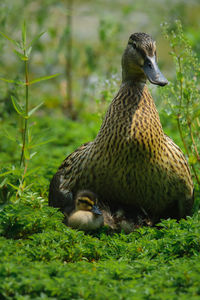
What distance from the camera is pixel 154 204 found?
4.35 metres

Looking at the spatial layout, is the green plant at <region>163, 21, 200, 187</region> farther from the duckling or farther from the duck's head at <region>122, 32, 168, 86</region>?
the duckling

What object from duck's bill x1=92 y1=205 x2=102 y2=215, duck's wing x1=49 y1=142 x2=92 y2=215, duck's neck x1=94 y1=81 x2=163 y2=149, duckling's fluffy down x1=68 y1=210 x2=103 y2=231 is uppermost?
duck's neck x1=94 y1=81 x2=163 y2=149

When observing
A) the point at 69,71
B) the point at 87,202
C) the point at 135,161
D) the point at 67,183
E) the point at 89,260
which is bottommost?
the point at 89,260

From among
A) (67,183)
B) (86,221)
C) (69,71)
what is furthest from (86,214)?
(69,71)

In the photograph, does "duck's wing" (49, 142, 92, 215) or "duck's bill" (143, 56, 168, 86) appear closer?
"duck's bill" (143, 56, 168, 86)

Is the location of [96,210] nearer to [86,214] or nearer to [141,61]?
[86,214]

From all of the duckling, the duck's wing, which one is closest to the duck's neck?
the duck's wing

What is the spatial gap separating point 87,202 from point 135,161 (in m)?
0.50

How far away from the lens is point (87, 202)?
4199 mm

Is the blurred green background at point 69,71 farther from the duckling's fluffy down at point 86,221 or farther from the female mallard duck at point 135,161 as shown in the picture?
the duckling's fluffy down at point 86,221

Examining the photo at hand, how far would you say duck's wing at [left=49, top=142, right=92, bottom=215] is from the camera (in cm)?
443

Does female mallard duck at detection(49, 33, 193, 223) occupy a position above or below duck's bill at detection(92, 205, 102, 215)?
Result: above

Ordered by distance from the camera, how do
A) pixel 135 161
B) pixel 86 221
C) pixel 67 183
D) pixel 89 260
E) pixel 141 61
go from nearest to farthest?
pixel 89 260, pixel 86 221, pixel 135 161, pixel 141 61, pixel 67 183

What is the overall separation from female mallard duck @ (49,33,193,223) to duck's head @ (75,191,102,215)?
87mm
